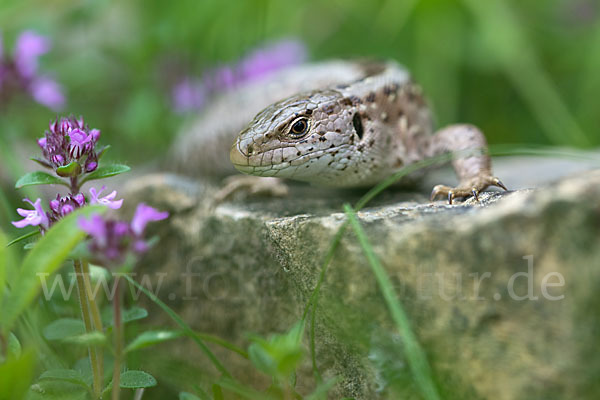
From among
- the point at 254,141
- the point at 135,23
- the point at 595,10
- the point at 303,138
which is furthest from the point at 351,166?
the point at 595,10

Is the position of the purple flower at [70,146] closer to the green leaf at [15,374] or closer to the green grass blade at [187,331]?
the green grass blade at [187,331]

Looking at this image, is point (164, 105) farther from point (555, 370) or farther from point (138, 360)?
point (555, 370)

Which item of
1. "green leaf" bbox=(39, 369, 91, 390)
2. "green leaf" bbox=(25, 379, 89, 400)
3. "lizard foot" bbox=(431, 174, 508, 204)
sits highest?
"lizard foot" bbox=(431, 174, 508, 204)

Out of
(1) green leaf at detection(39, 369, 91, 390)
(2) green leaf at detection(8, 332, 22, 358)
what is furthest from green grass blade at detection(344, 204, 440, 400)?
(2) green leaf at detection(8, 332, 22, 358)

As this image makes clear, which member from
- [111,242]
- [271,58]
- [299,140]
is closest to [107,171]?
[111,242]

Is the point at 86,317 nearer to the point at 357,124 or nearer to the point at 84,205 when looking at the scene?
the point at 84,205

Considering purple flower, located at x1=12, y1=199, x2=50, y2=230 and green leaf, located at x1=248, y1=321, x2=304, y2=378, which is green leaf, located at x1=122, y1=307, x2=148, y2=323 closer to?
purple flower, located at x1=12, y1=199, x2=50, y2=230

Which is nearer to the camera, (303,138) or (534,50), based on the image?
(303,138)

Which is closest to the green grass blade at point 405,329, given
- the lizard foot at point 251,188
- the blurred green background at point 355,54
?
the lizard foot at point 251,188
